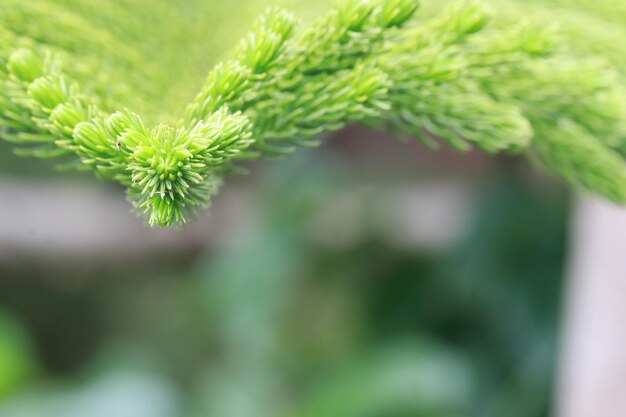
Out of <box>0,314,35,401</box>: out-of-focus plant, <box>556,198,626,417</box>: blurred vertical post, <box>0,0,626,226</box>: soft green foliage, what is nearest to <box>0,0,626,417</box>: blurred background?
<box>0,314,35,401</box>: out-of-focus plant

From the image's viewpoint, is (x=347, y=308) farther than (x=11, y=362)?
Yes

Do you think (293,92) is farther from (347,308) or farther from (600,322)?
(347,308)

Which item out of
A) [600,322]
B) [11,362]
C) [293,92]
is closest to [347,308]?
[11,362]

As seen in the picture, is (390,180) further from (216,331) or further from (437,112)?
(437,112)

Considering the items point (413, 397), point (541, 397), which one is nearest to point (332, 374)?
point (413, 397)

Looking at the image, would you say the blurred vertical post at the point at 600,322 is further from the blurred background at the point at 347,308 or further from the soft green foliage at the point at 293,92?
the soft green foliage at the point at 293,92
